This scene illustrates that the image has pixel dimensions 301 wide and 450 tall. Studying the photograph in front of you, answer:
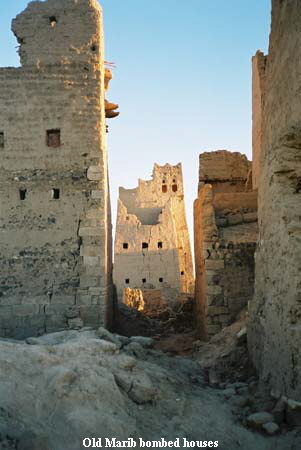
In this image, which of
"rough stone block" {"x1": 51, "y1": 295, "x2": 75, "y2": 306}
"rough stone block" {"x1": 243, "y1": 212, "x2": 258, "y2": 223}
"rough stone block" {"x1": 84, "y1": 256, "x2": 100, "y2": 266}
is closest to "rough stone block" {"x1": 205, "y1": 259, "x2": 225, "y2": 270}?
"rough stone block" {"x1": 243, "y1": 212, "x2": 258, "y2": 223}

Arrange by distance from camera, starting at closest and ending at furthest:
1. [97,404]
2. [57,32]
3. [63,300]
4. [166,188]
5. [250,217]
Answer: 1. [97,404]
2. [63,300]
3. [57,32]
4. [250,217]
5. [166,188]

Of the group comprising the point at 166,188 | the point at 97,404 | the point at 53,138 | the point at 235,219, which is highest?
the point at 166,188

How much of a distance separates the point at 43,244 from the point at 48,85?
3.13m

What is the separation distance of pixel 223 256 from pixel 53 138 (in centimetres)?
404

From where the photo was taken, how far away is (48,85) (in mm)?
8883

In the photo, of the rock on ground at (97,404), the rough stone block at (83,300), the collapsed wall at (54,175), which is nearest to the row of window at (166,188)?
the collapsed wall at (54,175)

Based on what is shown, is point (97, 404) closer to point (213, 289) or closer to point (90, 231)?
point (90, 231)

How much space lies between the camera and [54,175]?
8.70 meters

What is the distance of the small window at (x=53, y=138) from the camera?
8828 mm

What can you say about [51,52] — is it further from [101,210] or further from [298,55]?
[298,55]

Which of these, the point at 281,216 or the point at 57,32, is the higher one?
the point at 57,32

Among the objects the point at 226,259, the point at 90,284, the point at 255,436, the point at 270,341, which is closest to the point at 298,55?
the point at 270,341

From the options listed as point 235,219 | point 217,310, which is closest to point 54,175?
point 235,219

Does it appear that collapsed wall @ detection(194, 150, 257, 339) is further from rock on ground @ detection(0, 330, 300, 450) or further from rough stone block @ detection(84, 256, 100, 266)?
rock on ground @ detection(0, 330, 300, 450)
